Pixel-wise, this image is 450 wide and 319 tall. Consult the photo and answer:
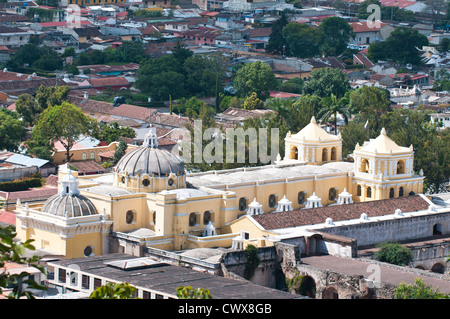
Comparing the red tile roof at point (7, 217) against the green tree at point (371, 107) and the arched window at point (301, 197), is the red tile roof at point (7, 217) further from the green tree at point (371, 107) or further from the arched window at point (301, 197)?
the green tree at point (371, 107)

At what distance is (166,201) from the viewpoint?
1833 inches

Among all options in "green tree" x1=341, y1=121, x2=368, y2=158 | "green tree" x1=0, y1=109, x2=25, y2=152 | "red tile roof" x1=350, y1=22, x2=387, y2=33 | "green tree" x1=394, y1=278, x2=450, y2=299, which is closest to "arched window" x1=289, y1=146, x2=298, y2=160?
"green tree" x1=341, y1=121, x2=368, y2=158

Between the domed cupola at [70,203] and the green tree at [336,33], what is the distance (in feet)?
260

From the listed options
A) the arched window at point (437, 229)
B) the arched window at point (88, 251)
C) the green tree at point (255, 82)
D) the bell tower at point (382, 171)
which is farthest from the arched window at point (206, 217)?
the green tree at point (255, 82)

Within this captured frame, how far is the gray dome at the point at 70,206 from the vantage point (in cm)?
4622

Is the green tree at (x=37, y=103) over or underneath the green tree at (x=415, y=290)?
underneath

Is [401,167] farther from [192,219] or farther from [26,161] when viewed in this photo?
[26,161]

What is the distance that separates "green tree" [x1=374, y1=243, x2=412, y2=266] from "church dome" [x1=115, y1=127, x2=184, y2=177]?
8805mm

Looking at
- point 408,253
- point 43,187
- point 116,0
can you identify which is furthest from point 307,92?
point 116,0

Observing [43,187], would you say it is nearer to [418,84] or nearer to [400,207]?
[400,207]

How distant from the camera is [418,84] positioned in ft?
353

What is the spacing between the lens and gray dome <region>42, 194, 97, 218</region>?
46219 mm

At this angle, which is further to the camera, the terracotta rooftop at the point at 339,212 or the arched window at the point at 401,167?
the arched window at the point at 401,167
